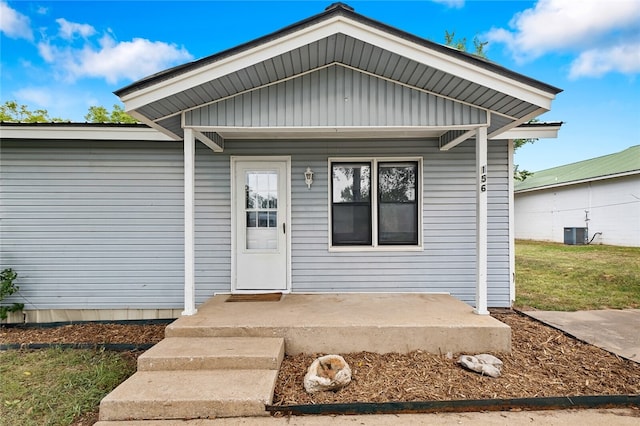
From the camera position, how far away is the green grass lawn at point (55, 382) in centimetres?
269

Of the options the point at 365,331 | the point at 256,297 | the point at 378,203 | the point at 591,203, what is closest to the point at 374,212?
the point at 378,203

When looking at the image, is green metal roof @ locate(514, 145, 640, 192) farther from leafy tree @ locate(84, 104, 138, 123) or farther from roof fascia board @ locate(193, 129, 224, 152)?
leafy tree @ locate(84, 104, 138, 123)

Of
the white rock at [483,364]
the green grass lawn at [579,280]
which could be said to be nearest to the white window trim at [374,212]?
the white rock at [483,364]

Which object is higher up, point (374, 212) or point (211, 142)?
point (211, 142)

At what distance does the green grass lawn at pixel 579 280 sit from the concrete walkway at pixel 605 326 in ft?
1.15

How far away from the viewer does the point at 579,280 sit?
7.29 m

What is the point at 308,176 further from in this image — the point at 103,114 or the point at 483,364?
the point at 103,114

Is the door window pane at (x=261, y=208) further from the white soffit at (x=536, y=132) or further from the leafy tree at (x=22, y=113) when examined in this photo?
the leafy tree at (x=22, y=113)

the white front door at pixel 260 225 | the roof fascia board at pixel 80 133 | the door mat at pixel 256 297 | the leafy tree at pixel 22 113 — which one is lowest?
the door mat at pixel 256 297

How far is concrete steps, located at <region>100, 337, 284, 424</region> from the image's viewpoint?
2.45 metres

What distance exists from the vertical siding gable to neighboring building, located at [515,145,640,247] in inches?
535

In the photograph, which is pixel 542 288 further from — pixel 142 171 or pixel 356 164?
pixel 142 171

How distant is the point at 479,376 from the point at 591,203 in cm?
1508

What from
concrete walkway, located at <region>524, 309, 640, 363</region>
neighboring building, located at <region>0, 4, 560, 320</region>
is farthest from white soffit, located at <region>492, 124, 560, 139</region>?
concrete walkway, located at <region>524, 309, 640, 363</region>
